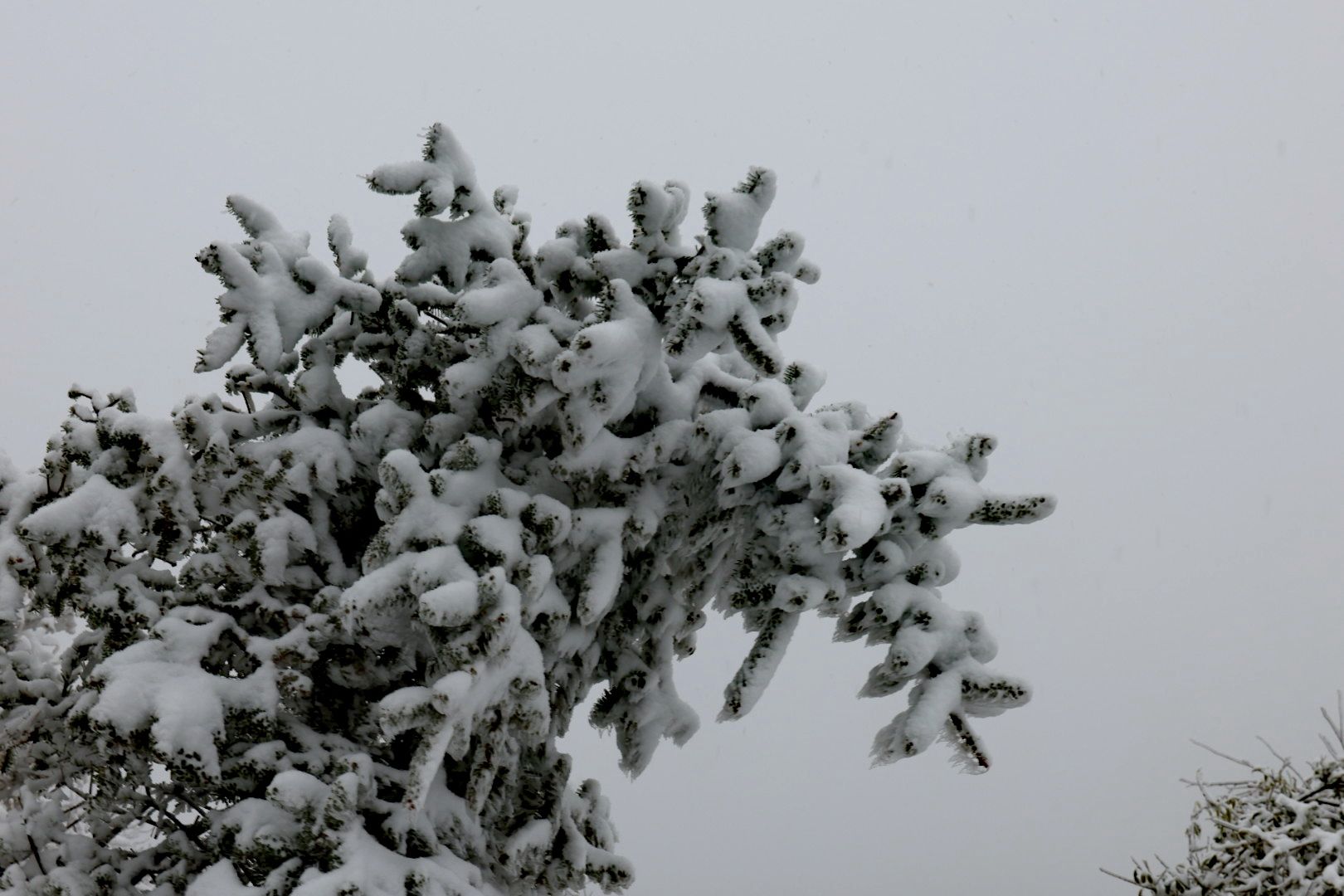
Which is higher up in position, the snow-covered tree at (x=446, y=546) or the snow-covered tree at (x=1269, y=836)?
the snow-covered tree at (x=1269, y=836)

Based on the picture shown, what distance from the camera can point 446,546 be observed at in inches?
148

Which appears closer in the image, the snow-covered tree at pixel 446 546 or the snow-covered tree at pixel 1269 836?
the snow-covered tree at pixel 446 546

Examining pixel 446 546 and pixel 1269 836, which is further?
pixel 1269 836

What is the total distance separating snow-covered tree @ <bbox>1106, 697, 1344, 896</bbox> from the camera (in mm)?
4930

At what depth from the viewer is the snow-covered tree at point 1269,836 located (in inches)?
194

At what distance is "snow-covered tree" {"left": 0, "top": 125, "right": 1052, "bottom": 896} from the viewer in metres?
3.73

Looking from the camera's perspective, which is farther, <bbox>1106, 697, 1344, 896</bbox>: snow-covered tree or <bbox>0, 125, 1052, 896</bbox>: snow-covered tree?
<bbox>1106, 697, 1344, 896</bbox>: snow-covered tree

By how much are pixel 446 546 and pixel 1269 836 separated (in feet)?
13.6

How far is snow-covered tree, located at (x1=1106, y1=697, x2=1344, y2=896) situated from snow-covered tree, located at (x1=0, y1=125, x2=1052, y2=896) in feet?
6.96

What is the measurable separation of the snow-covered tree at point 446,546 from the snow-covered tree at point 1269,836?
2122mm

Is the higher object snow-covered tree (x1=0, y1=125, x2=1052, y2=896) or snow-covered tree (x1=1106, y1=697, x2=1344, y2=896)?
snow-covered tree (x1=1106, y1=697, x2=1344, y2=896)

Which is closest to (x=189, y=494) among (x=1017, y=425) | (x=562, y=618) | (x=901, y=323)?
(x=562, y=618)

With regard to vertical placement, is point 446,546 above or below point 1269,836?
below

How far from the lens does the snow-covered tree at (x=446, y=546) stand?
3.73 metres
